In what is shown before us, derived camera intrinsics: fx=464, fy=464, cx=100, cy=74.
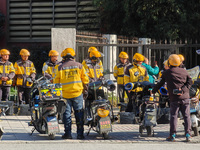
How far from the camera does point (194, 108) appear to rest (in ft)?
31.3

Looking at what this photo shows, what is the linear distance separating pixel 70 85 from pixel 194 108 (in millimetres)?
2595

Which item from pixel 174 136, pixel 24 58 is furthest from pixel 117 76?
pixel 174 136

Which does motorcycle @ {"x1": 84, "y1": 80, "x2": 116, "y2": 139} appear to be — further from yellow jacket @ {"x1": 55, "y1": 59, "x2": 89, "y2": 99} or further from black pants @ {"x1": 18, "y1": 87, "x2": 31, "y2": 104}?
black pants @ {"x1": 18, "y1": 87, "x2": 31, "y2": 104}

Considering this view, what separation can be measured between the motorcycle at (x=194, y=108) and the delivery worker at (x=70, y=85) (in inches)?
87.6

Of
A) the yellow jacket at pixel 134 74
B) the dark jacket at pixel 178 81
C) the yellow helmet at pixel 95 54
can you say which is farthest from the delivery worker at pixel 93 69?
the dark jacket at pixel 178 81

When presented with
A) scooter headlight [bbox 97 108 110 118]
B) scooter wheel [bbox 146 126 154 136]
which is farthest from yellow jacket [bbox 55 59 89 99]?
scooter wheel [bbox 146 126 154 136]

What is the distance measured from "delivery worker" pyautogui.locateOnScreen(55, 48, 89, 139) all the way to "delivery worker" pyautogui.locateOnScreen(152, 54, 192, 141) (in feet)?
5.74

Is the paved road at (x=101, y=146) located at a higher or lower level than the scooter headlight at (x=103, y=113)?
lower

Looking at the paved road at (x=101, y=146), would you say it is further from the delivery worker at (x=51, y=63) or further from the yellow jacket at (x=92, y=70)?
the delivery worker at (x=51, y=63)

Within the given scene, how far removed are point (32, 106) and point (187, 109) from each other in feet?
11.0

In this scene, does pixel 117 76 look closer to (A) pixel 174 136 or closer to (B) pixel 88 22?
(A) pixel 174 136

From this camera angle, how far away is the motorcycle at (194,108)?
373 inches

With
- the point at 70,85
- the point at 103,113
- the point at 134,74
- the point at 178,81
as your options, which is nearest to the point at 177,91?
the point at 178,81

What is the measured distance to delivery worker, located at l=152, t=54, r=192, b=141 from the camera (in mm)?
9023
